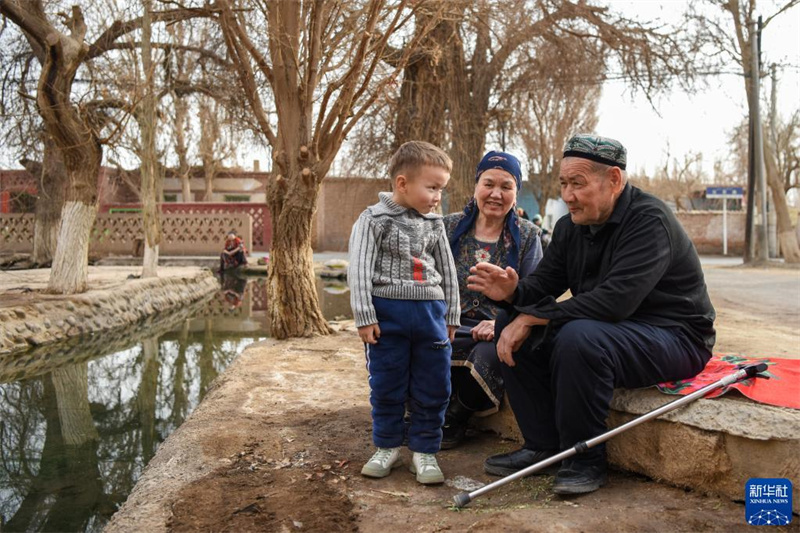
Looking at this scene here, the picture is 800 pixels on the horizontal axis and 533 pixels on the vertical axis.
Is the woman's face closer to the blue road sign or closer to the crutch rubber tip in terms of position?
the crutch rubber tip

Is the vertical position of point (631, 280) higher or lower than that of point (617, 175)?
lower

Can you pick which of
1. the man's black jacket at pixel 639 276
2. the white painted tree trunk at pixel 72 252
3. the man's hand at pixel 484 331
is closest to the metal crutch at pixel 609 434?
the man's black jacket at pixel 639 276

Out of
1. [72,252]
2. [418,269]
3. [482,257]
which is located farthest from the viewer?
[72,252]

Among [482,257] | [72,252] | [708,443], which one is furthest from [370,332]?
[72,252]

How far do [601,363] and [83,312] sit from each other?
787 cm

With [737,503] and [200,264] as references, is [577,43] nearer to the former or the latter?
[737,503]

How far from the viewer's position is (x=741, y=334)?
6.55 metres

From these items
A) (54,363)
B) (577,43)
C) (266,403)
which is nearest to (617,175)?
(266,403)

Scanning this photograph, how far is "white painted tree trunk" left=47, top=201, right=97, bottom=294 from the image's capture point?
9.31 metres

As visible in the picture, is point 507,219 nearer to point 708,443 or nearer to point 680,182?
point 708,443

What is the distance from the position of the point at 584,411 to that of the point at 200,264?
17794 mm

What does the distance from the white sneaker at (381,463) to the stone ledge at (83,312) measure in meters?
5.87

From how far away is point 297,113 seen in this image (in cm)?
633

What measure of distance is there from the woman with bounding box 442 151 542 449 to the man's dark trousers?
0.51 m
